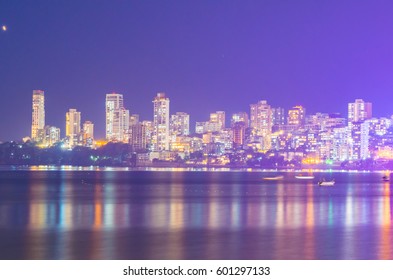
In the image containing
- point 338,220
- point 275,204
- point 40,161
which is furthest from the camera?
point 40,161

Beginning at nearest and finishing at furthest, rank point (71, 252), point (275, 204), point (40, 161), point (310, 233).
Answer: point (71, 252), point (310, 233), point (275, 204), point (40, 161)

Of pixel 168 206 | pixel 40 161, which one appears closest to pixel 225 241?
pixel 168 206

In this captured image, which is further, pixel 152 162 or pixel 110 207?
pixel 152 162

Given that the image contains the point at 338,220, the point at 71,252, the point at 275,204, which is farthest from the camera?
the point at 275,204

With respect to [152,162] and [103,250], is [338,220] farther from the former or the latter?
[152,162]

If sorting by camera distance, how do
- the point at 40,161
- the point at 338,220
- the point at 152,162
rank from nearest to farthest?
the point at 338,220 → the point at 40,161 → the point at 152,162
